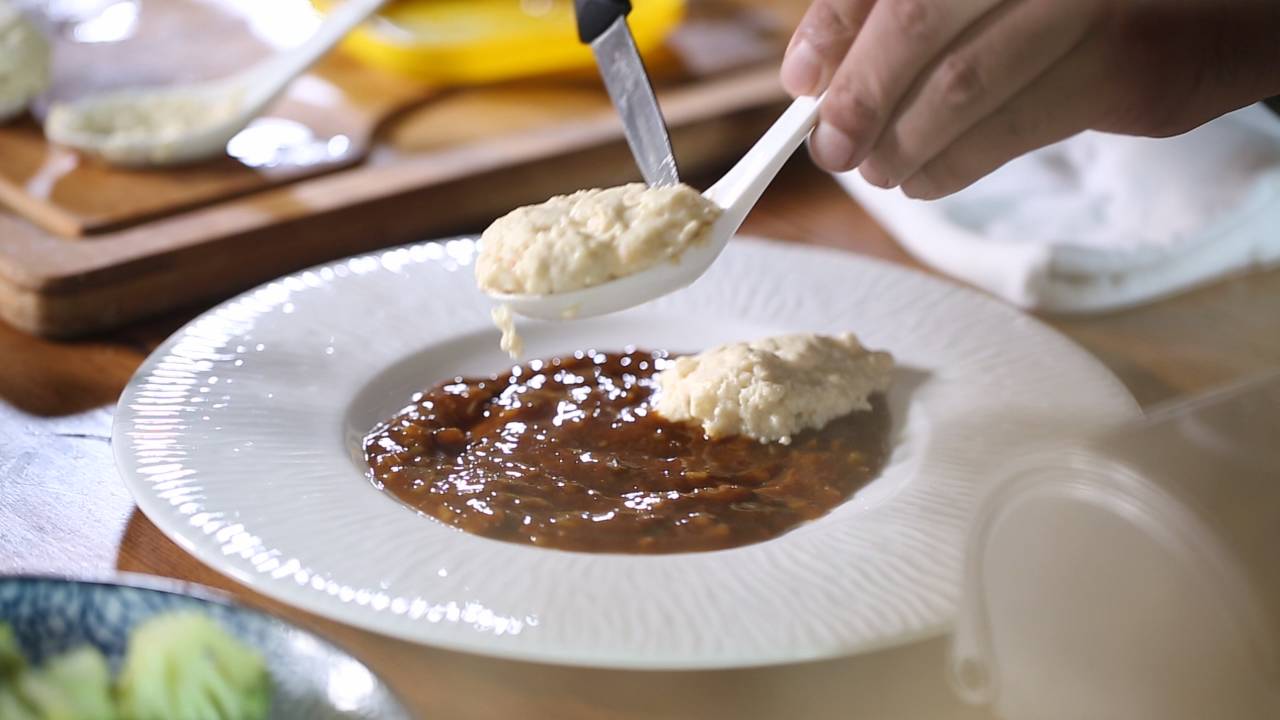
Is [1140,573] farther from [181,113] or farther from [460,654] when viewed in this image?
[181,113]

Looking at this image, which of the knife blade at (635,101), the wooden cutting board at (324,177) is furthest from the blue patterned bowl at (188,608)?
the wooden cutting board at (324,177)

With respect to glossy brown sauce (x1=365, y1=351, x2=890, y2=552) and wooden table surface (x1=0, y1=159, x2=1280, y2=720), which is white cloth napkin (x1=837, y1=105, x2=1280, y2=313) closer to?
wooden table surface (x1=0, y1=159, x2=1280, y2=720)

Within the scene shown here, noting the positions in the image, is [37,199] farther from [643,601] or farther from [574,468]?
[643,601]

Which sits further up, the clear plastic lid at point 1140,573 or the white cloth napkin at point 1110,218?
the clear plastic lid at point 1140,573

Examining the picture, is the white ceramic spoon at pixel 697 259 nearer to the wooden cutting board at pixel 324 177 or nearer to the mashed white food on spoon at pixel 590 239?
the mashed white food on spoon at pixel 590 239

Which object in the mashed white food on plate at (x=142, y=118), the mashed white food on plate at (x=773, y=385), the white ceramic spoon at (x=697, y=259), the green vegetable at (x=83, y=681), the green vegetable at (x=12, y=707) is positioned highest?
the green vegetable at (x=12, y=707)

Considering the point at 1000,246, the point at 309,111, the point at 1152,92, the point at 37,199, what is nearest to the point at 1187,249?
the point at 1000,246
